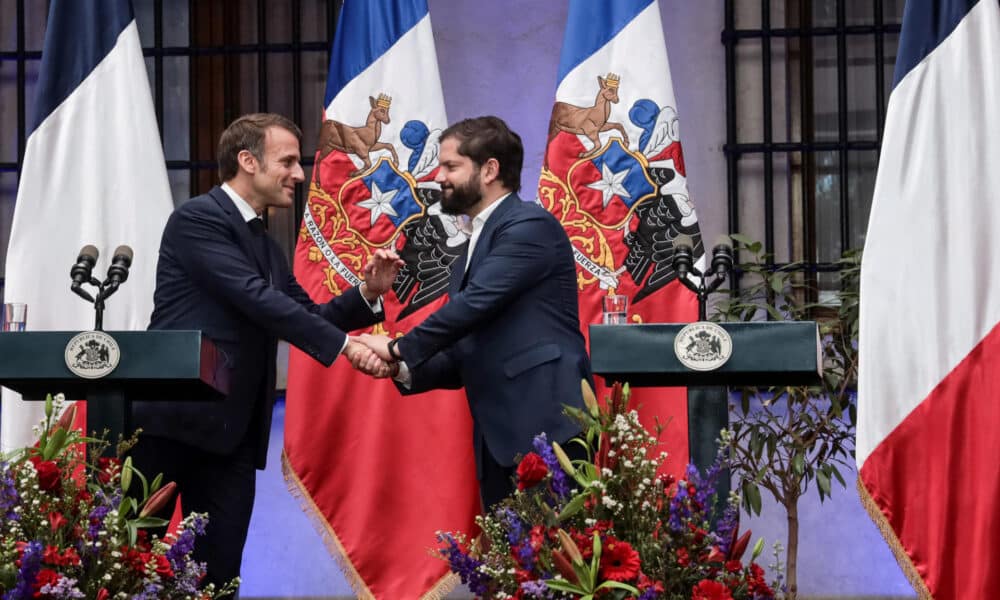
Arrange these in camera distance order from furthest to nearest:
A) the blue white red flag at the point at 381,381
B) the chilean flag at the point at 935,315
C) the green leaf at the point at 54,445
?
the blue white red flag at the point at 381,381, the chilean flag at the point at 935,315, the green leaf at the point at 54,445

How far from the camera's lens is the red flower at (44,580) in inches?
95.8

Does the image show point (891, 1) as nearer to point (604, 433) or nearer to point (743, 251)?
point (743, 251)

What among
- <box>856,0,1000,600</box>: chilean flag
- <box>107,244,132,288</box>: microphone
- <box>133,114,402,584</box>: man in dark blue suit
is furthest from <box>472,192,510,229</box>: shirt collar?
<box>856,0,1000,600</box>: chilean flag

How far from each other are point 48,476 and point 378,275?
1.68m

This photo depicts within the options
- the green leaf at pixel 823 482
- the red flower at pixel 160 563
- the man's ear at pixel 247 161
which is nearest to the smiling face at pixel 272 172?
the man's ear at pixel 247 161

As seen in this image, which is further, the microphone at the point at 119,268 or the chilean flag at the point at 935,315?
the chilean flag at the point at 935,315

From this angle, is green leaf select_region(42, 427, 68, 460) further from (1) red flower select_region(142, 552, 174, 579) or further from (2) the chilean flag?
(2) the chilean flag

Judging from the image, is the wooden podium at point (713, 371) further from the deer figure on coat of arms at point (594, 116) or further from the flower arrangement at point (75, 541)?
the deer figure on coat of arms at point (594, 116)

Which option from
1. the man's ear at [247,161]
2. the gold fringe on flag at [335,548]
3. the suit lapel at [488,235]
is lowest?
the gold fringe on flag at [335,548]

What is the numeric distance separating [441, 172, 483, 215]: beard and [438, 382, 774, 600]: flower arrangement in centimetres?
128

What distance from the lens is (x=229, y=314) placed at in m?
3.78

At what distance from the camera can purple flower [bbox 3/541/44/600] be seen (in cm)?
243

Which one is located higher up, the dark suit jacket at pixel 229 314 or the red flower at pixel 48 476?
the dark suit jacket at pixel 229 314

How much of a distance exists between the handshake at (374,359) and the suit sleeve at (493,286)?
5.3 inches
